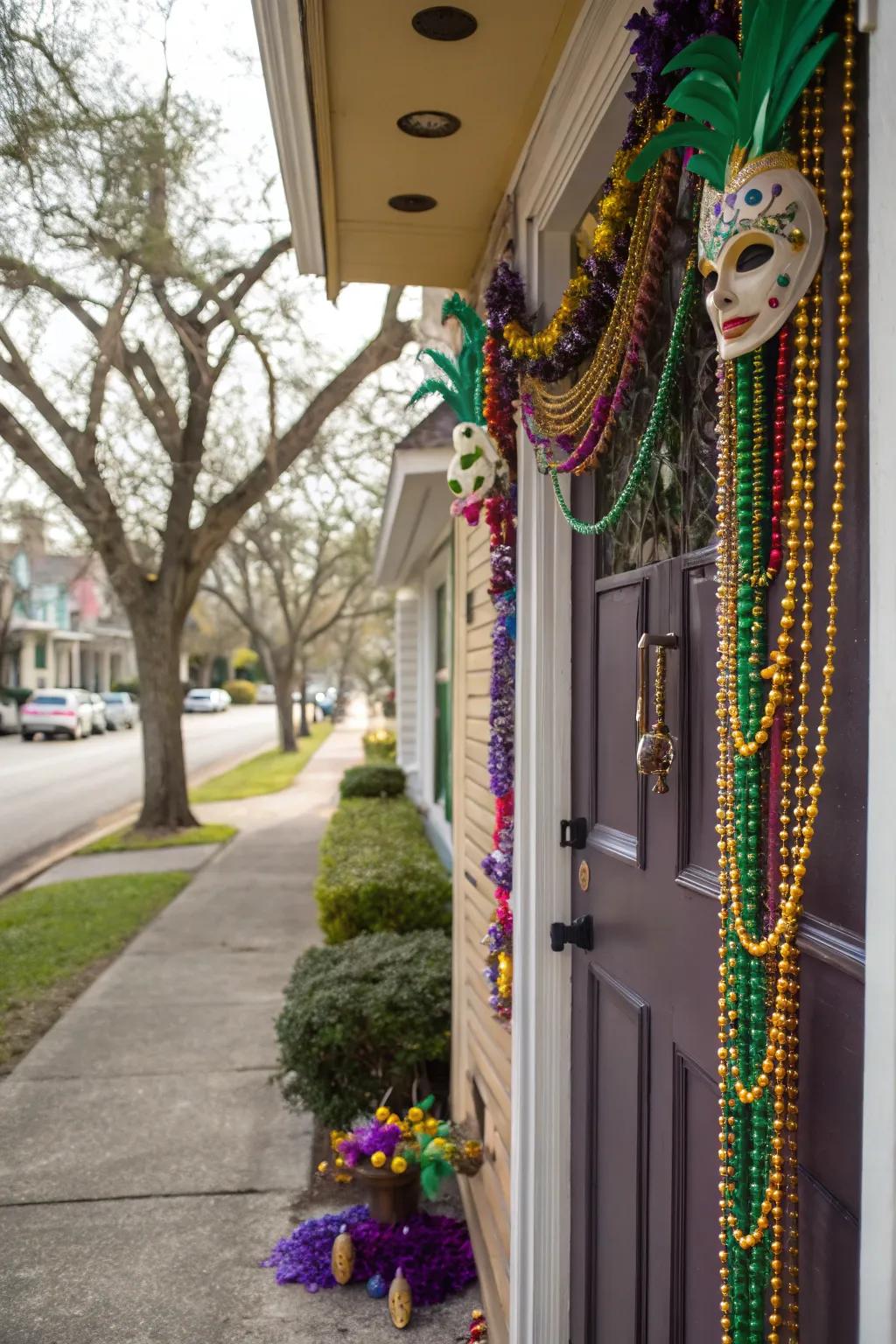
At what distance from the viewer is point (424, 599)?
37.3ft

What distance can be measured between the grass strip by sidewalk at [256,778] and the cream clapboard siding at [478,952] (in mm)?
13456

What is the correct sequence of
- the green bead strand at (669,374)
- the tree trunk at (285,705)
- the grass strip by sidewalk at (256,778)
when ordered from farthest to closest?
the tree trunk at (285,705) < the grass strip by sidewalk at (256,778) < the green bead strand at (669,374)

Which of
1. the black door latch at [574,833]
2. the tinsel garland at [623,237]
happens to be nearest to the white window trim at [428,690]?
the tinsel garland at [623,237]

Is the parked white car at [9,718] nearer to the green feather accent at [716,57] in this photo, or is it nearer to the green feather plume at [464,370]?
the green feather plume at [464,370]

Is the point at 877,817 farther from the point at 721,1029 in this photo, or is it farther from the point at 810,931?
the point at 721,1029

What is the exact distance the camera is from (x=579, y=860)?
241 centimetres

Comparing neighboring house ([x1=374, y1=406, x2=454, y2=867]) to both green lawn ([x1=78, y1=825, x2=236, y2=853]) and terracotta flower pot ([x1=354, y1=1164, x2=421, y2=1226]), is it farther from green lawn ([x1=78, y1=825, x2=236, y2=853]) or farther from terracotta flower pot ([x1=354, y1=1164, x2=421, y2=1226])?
terracotta flower pot ([x1=354, y1=1164, x2=421, y2=1226])

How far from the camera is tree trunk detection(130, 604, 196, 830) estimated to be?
41.5ft

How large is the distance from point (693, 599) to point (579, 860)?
850 millimetres

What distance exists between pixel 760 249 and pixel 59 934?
7495mm

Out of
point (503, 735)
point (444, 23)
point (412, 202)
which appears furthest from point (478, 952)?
point (444, 23)

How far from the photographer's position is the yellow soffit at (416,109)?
212 cm

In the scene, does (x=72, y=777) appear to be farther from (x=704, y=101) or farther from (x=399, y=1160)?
(x=704, y=101)

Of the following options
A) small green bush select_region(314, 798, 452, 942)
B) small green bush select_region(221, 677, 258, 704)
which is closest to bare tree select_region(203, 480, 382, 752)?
small green bush select_region(314, 798, 452, 942)
